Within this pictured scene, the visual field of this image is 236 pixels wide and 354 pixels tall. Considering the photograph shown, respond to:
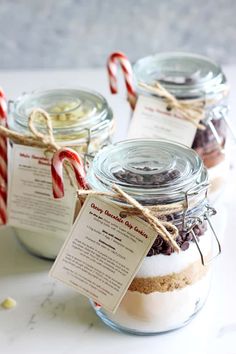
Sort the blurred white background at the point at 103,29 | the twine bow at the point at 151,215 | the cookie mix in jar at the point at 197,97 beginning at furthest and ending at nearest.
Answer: the blurred white background at the point at 103,29
the cookie mix in jar at the point at 197,97
the twine bow at the point at 151,215

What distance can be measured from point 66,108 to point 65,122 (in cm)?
4

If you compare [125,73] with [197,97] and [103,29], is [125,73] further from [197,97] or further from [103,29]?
[103,29]

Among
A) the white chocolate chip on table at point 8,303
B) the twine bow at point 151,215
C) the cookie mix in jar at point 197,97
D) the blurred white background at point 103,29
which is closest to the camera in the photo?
the twine bow at point 151,215

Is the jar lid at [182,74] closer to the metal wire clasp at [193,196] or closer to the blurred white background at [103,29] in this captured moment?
the metal wire clasp at [193,196]

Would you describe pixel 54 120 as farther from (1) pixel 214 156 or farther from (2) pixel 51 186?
(1) pixel 214 156

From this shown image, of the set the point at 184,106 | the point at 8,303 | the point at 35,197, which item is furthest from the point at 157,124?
the point at 8,303

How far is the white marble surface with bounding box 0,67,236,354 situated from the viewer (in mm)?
800

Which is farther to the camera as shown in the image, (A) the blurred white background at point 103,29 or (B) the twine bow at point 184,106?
(A) the blurred white background at point 103,29

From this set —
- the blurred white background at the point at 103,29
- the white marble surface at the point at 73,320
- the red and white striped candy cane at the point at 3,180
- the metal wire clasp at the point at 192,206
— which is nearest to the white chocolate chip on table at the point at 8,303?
the white marble surface at the point at 73,320

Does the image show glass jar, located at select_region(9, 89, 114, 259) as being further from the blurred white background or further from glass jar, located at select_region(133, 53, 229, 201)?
the blurred white background

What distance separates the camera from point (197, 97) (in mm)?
972

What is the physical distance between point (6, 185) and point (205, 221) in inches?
10.5

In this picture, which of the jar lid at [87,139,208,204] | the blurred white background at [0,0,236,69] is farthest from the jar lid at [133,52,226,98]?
the blurred white background at [0,0,236,69]

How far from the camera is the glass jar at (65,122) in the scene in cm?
90
